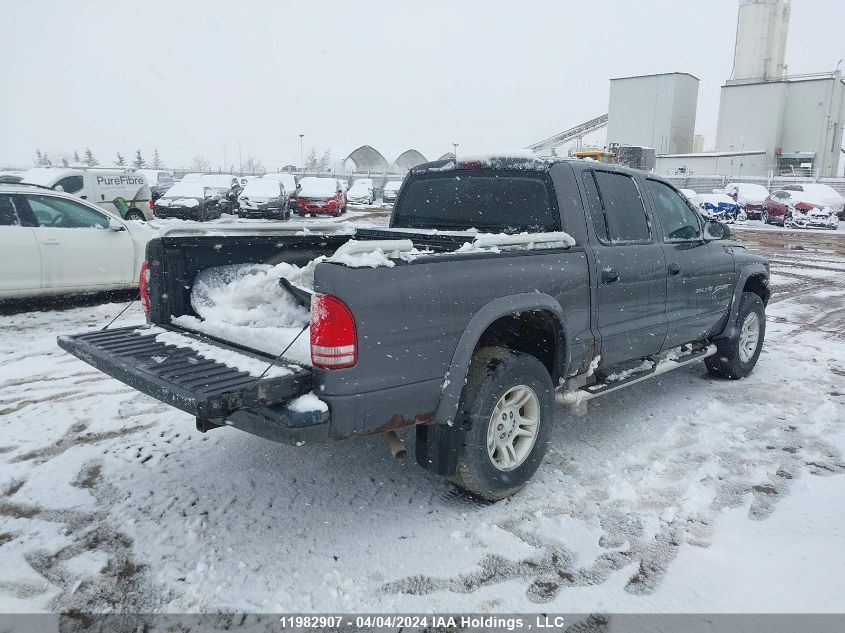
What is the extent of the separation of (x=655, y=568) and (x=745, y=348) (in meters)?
3.78

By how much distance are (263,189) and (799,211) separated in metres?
23.6

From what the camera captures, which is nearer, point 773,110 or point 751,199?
point 751,199

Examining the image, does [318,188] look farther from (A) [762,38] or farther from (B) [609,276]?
(A) [762,38]

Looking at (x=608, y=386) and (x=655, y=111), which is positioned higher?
(x=655, y=111)

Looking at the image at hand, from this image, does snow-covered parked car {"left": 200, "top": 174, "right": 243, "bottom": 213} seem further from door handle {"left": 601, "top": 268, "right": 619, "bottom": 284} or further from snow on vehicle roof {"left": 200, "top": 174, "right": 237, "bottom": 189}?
door handle {"left": 601, "top": 268, "right": 619, "bottom": 284}

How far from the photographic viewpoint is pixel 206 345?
11.8ft

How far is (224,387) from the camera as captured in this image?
2.86 metres

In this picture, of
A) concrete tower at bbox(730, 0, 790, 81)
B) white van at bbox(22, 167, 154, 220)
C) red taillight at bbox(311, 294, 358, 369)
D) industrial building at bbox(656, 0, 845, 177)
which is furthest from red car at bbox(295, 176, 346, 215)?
concrete tower at bbox(730, 0, 790, 81)

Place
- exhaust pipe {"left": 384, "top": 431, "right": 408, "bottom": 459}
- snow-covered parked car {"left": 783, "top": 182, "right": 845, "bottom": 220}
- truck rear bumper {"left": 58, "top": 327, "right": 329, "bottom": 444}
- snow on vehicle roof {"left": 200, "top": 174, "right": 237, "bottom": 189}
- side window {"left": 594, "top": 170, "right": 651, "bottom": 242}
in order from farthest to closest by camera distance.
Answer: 1. snow on vehicle roof {"left": 200, "top": 174, "right": 237, "bottom": 189}
2. snow-covered parked car {"left": 783, "top": 182, "right": 845, "bottom": 220}
3. side window {"left": 594, "top": 170, "right": 651, "bottom": 242}
4. exhaust pipe {"left": 384, "top": 431, "right": 408, "bottom": 459}
5. truck rear bumper {"left": 58, "top": 327, "right": 329, "bottom": 444}

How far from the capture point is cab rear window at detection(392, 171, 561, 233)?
13.8ft

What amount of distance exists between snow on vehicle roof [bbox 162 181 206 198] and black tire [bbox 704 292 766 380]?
19.7m

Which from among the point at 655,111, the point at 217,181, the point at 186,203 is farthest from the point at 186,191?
the point at 655,111

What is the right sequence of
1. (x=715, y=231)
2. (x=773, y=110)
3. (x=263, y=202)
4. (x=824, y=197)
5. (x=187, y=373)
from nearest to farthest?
(x=187, y=373), (x=715, y=231), (x=263, y=202), (x=824, y=197), (x=773, y=110)

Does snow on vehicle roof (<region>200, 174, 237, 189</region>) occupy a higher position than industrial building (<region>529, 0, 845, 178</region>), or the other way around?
industrial building (<region>529, 0, 845, 178</region>)
